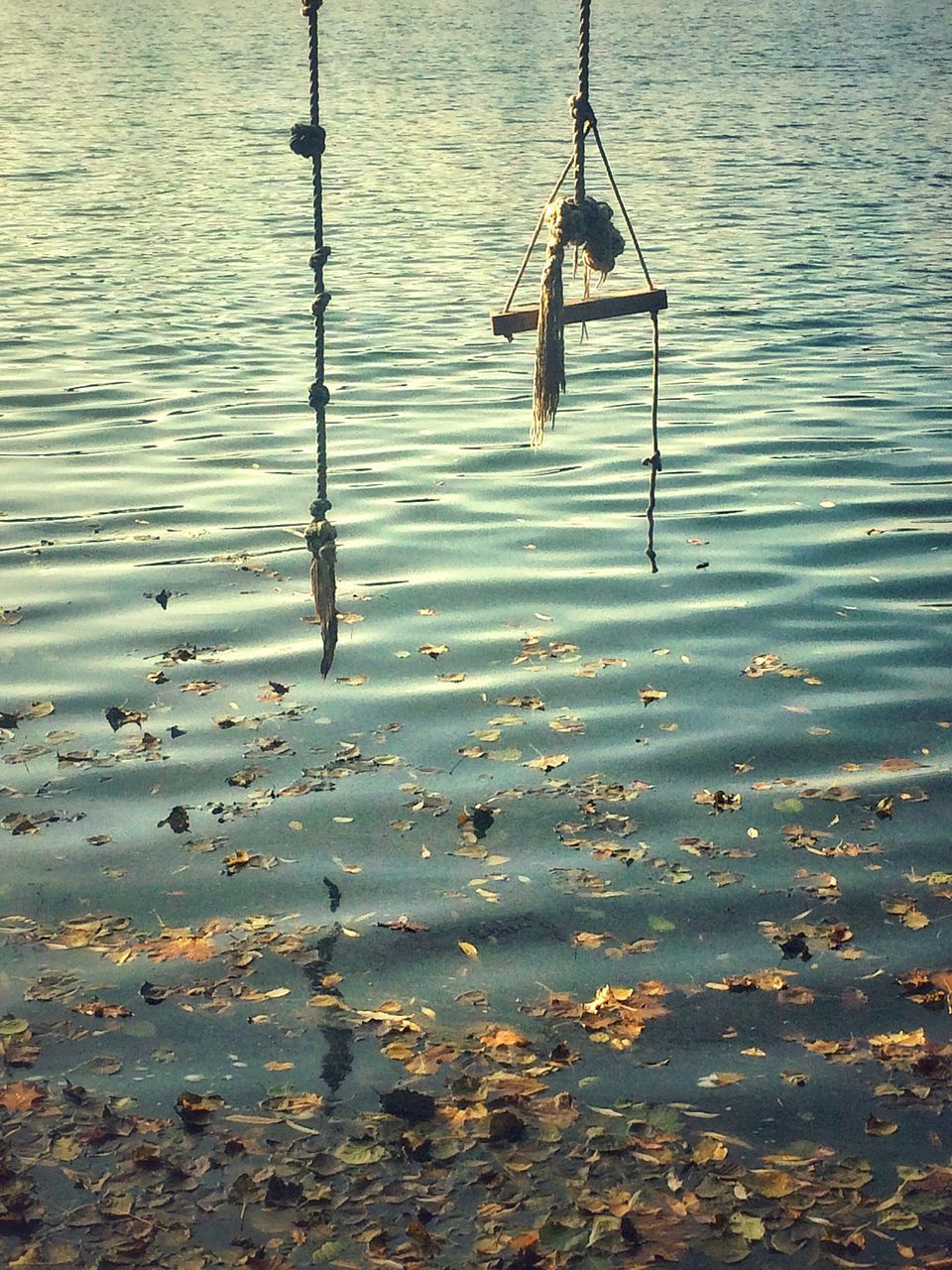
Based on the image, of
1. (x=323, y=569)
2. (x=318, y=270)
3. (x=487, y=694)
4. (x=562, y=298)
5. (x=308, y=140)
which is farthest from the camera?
(x=487, y=694)

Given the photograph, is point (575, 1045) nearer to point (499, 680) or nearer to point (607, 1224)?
point (607, 1224)

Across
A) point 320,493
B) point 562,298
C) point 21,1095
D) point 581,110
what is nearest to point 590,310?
point 562,298

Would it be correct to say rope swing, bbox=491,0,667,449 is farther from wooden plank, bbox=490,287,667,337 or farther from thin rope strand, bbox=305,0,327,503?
thin rope strand, bbox=305,0,327,503

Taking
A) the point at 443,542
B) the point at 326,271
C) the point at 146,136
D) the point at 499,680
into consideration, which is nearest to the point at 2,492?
the point at 443,542

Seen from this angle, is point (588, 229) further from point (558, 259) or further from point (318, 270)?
point (318, 270)

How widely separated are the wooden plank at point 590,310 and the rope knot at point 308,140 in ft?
4.15

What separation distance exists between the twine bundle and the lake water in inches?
59.6

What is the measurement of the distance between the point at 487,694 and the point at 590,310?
197 cm

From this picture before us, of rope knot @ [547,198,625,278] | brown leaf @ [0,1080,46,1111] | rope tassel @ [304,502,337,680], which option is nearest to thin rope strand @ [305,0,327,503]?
rope tassel @ [304,502,337,680]

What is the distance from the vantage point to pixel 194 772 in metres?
7.49

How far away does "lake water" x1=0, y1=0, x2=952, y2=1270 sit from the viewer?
18.4 feet

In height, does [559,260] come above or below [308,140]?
below

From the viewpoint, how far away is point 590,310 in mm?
7809

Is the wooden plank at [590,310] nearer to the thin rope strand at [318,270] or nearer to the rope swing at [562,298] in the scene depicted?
the rope swing at [562,298]
